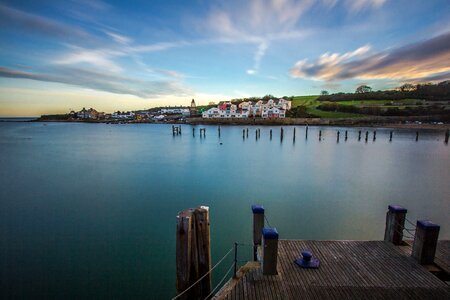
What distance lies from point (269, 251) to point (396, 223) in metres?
4.75

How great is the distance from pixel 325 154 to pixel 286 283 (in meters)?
38.4

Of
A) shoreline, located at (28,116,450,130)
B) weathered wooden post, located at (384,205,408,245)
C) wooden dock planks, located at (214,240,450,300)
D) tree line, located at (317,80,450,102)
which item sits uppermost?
tree line, located at (317,80,450,102)

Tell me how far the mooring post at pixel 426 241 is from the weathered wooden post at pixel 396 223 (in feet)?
3.14

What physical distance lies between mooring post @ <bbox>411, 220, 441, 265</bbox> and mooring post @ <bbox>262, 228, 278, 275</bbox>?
412 cm

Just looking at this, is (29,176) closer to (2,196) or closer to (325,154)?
(2,196)

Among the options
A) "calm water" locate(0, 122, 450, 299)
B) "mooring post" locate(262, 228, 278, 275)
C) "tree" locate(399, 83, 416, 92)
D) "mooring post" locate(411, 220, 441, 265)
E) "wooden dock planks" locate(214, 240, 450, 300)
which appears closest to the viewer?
"wooden dock planks" locate(214, 240, 450, 300)

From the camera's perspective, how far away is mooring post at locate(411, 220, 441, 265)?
22.5ft

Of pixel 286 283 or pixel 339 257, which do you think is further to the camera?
A: pixel 339 257

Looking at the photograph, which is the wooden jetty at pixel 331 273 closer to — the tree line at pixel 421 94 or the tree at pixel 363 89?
the tree line at pixel 421 94

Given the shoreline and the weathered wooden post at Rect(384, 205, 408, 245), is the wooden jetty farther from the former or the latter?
the shoreline

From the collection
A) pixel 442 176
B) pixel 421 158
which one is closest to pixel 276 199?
pixel 442 176

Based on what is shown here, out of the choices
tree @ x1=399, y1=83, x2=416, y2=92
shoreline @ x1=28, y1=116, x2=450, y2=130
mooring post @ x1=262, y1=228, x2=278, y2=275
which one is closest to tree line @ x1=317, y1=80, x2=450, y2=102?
tree @ x1=399, y1=83, x2=416, y2=92

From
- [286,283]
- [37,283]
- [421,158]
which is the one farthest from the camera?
[421,158]

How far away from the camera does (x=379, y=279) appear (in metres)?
6.55
